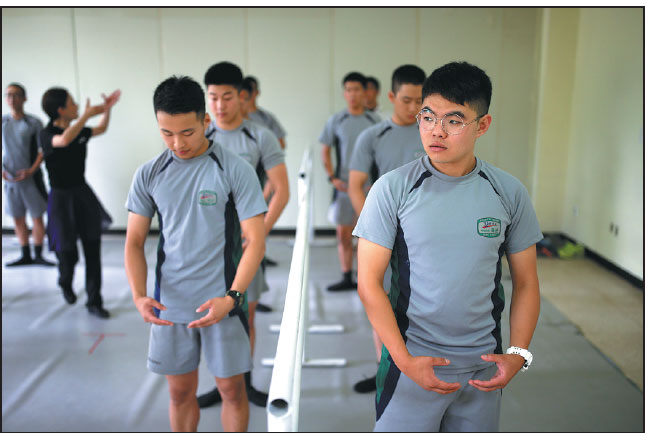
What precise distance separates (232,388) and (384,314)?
0.87 meters

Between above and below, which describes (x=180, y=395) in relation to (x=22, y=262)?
above

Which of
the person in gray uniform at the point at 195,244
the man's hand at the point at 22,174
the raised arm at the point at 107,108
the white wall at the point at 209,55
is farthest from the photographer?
the white wall at the point at 209,55

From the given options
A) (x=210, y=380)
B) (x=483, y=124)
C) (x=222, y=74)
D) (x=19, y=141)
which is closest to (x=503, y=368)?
(x=483, y=124)

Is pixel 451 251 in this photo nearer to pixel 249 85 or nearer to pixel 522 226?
pixel 522 226

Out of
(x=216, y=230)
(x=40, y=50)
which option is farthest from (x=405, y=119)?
(x=40, y=50)

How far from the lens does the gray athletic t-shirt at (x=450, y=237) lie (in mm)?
1052

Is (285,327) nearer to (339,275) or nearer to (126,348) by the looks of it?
(126,348)

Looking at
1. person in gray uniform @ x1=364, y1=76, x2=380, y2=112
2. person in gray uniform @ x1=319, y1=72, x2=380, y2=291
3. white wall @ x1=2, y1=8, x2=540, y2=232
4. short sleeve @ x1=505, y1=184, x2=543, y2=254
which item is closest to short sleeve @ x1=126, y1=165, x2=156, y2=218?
short sleeve @ x1=505, y1=184, x2=543, y2=254

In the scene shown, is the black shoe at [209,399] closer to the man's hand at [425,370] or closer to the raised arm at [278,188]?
A: the raised arm at [278,188]

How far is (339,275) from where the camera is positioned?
4.24 meters

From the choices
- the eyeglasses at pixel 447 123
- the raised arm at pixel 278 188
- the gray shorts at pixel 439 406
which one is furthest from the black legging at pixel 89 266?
the eyeglasses at pixel 447 123

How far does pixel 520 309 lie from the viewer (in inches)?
44.5

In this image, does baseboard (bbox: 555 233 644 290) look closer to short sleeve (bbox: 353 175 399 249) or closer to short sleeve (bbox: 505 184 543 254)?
short sleeve (bbox: 505 184 543 254)

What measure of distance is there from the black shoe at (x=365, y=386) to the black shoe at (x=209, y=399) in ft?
2.13
